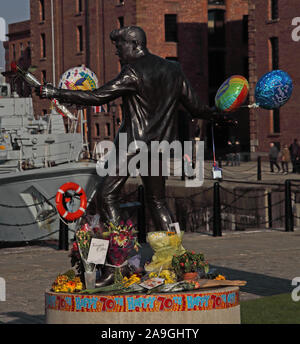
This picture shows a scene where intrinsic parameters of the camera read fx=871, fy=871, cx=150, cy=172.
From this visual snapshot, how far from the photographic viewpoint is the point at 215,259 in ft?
43.9

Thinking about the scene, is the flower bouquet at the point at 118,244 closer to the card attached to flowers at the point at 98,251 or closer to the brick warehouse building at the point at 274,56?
the card attached to flowers at the point at 98,251

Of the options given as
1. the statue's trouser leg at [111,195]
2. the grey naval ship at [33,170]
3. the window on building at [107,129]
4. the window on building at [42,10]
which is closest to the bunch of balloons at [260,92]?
the statue's trouser leg at [111,195]

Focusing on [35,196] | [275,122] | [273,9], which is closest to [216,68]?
[273,9]

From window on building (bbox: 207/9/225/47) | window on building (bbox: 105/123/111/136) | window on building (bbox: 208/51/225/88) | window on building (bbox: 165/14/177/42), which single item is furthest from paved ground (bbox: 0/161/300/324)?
window on building (bbox: 207/9/225/47)

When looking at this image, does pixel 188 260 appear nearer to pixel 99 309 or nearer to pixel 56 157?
pixel 99 309

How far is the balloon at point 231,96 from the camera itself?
351 inches

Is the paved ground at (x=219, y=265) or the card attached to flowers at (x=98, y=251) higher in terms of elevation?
the card attached to flowers at (x=98, y=251)

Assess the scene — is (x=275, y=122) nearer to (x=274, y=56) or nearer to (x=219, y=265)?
(x=274, y=56)

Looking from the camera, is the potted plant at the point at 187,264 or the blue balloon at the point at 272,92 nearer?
the potted plant at the point at 187,264

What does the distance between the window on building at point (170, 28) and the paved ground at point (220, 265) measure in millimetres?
42494

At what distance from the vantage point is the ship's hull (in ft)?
68.6

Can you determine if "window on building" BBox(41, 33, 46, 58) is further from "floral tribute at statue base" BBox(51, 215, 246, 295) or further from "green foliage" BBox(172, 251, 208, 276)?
"green foliage" BBox(172, 251, 208, 276)

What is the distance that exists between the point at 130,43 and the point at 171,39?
2039 inches
